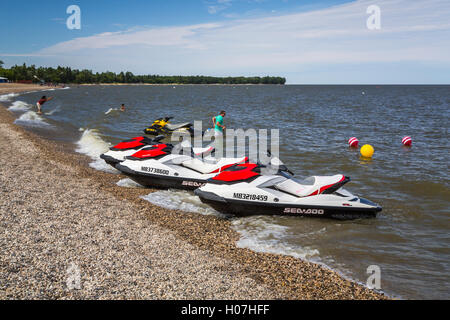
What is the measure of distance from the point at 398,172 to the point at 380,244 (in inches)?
269

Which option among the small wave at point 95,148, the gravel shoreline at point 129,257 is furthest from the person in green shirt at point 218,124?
the gravel shoreline at point 129,257

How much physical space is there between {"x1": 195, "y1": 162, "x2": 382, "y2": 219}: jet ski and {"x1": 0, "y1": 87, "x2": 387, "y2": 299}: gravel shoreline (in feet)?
1.97

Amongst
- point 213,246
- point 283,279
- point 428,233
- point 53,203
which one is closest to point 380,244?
point 428,233

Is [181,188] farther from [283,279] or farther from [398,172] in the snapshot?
[398,172]

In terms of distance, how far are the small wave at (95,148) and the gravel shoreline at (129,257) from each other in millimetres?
3811

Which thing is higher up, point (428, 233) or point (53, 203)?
point (53, 203)

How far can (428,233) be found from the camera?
7.65m

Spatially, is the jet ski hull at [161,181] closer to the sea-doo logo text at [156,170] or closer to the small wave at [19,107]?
the sea-doo logo text at [156,170]

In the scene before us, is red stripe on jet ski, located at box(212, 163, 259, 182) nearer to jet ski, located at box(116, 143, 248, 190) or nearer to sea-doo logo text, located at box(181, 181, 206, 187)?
jet ski, located at box(116, 143, 248, 190)

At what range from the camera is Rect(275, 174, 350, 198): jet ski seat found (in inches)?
309

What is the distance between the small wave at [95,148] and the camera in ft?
41.1

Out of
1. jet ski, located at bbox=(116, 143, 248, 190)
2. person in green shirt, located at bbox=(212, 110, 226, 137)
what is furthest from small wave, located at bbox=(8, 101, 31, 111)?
jet ski, located at bbox=(116, 143, 248, 190)

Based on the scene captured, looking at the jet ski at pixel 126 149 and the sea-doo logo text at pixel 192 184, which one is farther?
the jet ski at pixel 126 149
